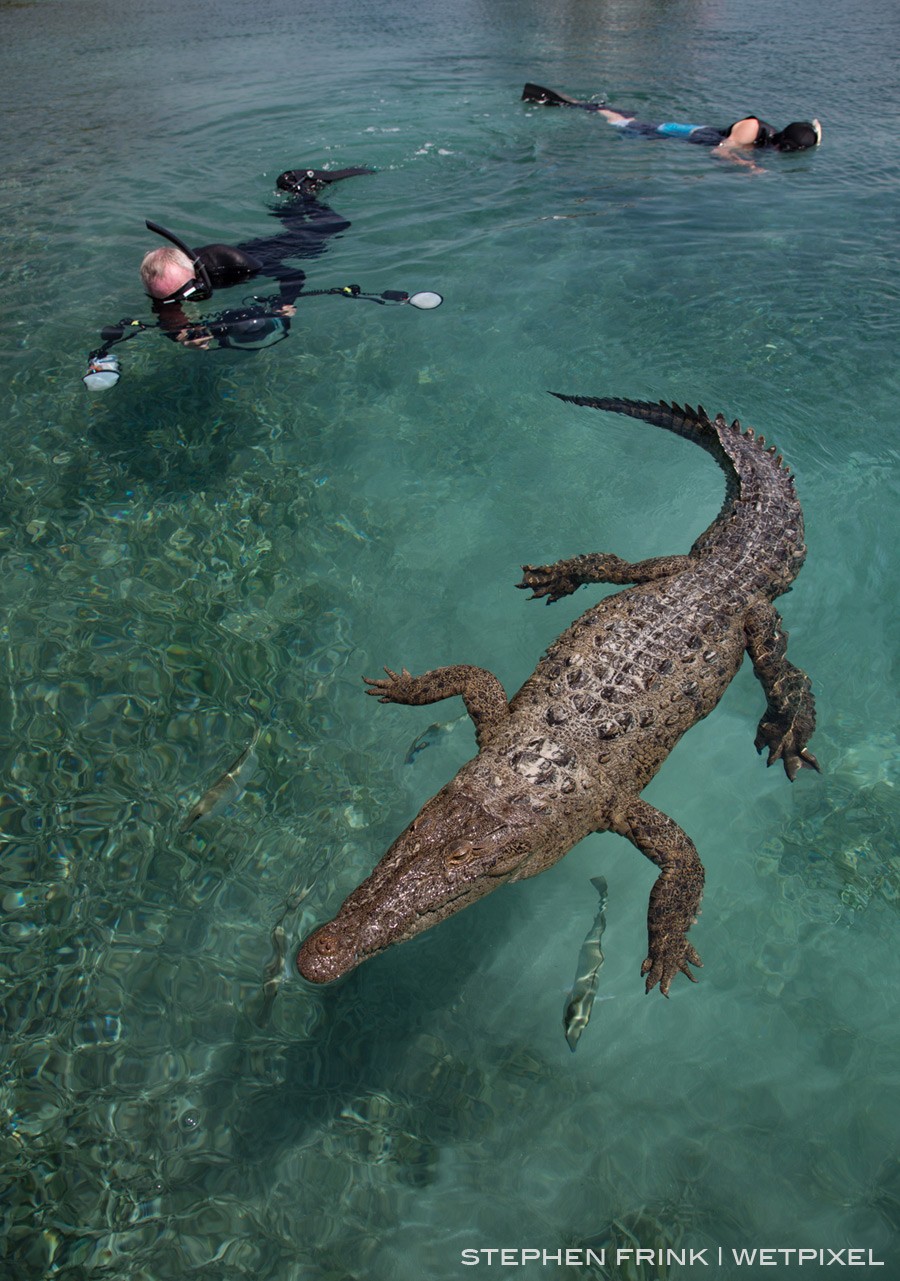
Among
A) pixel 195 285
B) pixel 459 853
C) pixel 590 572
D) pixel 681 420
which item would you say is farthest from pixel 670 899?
pixel 195 285

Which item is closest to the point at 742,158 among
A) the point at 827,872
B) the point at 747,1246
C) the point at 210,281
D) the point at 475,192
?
the point at 475,192

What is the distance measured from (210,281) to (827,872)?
31.3 feet

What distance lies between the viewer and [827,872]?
4.84m

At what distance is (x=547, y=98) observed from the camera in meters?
15.8

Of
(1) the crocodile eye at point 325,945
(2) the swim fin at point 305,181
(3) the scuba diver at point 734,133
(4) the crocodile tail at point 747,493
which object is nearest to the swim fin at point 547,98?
(3) the scuba diver at point 734,133

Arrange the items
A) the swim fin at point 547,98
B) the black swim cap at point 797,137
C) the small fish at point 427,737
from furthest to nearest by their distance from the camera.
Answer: the swim fin at point 547,98 → the black swim cap at point 797,137 → the small fish at point 427,737

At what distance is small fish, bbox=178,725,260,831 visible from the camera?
491 cm

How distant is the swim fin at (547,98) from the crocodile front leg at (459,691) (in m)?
15.9

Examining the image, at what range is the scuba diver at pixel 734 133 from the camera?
43.8ft

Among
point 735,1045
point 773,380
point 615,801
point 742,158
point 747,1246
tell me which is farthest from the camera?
point 742,158

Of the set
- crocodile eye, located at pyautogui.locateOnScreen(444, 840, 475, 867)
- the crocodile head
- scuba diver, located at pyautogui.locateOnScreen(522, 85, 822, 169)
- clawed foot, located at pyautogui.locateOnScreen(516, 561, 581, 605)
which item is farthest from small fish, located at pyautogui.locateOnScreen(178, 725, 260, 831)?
scuba diver, located at pyautogui.locateOnScreen(522, 85, 822, 169)

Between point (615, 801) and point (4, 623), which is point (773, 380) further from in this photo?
point (4, 623)

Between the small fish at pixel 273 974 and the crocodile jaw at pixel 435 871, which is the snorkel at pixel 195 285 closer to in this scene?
the crocodile jaw at pixel 435 871

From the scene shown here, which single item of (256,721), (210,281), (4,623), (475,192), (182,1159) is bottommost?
(182,1159)
